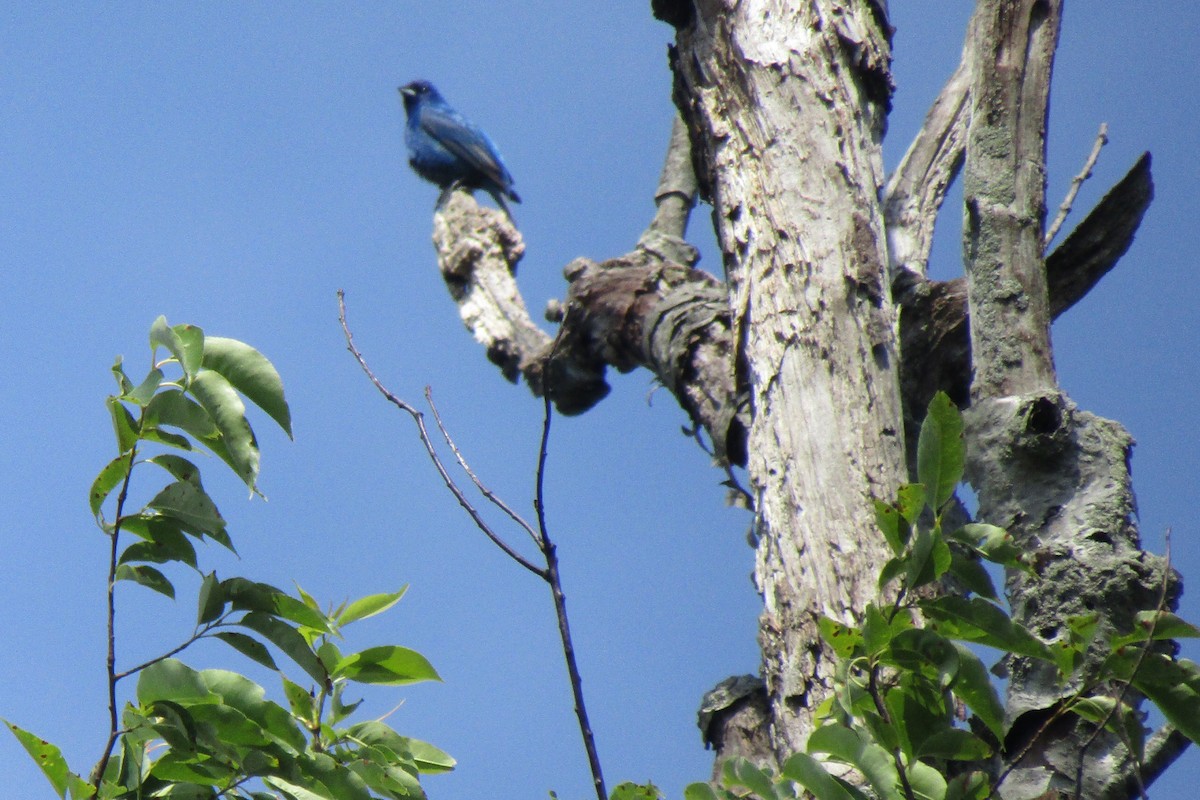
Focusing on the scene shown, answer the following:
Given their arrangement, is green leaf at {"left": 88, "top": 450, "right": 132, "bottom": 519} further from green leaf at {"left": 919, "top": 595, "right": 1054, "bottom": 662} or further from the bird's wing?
the bird's wing

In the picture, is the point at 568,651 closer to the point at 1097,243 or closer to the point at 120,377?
the point at 120,377

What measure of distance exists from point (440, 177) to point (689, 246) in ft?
17.2

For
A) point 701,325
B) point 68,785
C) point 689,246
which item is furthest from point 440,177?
point 68,785

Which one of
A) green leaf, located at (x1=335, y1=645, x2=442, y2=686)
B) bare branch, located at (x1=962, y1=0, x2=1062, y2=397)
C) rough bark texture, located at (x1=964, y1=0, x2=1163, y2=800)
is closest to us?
green leaf, located at (x1=335, y1=645, x2=442, y2=686)

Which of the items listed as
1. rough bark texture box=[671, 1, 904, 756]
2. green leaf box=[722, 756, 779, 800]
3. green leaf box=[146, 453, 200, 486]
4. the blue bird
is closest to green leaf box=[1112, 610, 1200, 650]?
green leaf box=[722, 756, 779, 800]

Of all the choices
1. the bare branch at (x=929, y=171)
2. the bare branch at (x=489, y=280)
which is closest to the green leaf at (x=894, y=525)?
the bare branch at (x=929, y=171)

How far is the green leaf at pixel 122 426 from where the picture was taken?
1.14m

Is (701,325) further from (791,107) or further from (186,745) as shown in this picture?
(186,745)

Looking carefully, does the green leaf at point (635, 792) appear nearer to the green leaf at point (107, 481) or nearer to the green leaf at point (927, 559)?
the green leaf at point (927, 559)

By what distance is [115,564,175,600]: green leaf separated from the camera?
1.18 meters

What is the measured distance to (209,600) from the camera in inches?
46.4

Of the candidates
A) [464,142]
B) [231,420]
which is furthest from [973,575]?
[464,142]

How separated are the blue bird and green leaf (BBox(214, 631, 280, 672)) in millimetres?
6851

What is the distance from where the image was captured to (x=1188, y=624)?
103cm
